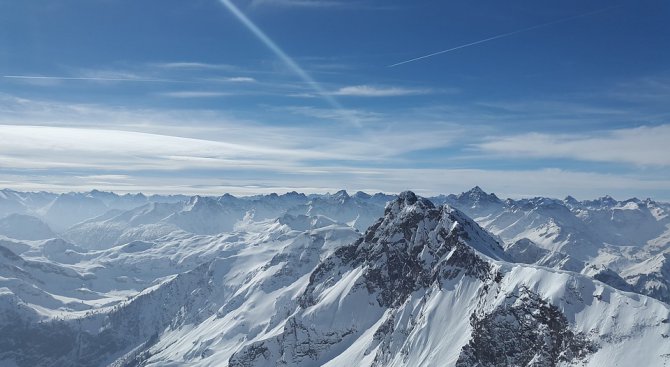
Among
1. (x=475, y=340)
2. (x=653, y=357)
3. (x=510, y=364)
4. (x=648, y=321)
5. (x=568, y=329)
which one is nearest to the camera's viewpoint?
(x=653, y=357)

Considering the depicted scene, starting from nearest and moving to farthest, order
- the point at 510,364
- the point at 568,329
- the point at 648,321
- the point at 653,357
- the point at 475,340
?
the point at 653,357 < the point at 648,321 < the point at 568,329 < the point at 510,364 < the point at 475,340

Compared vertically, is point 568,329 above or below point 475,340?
above

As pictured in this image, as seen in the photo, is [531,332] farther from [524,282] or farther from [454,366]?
[454,366]

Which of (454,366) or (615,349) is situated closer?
(615,349)

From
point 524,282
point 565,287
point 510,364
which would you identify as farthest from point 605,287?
point 510,364

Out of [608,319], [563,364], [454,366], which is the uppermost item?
[608,319]

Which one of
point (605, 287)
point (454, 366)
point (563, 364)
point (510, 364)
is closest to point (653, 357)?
point (563, 364)
